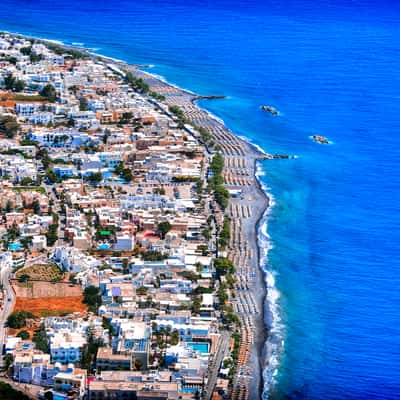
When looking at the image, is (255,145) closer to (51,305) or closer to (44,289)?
(44,289)

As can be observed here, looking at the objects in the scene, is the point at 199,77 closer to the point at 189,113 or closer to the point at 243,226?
the point at 189,113

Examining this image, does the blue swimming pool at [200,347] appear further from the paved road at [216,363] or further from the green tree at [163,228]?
the green tree at [163,228]

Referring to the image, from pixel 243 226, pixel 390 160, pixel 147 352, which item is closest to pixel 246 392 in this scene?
pixel 147 352

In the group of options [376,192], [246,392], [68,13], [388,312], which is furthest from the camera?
[68,13]

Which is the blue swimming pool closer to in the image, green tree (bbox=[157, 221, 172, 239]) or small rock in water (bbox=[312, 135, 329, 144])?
green tree (bbox=[157, 221, 172, 239])

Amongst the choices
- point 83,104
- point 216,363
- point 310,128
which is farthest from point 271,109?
point 216,363

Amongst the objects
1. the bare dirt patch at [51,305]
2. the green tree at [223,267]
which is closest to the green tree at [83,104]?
the green tree at [223,267]
